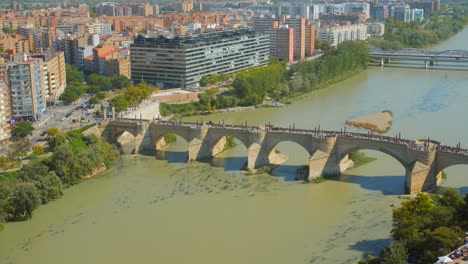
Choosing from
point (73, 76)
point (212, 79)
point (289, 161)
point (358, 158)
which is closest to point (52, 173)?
point (289, 161)

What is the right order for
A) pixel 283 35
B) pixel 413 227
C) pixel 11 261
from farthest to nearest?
pixel 283 35 < pixel 11 261 < pixel 413 227

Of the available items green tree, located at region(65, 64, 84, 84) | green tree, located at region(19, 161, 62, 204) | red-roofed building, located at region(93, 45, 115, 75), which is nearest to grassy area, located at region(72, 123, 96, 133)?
green tree, located at region(19, 161, 62, 204)

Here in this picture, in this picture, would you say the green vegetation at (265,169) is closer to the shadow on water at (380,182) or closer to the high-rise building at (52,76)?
the shadow on water at (380,182)

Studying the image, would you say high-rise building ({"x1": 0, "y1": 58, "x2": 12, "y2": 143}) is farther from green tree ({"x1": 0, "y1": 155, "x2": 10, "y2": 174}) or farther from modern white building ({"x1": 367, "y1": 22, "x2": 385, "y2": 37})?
modern white building ({"x1": 367, "y1": 22, "x2": 385, "y2": 37})

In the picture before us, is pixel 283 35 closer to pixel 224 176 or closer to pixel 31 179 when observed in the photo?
pixel 224 176

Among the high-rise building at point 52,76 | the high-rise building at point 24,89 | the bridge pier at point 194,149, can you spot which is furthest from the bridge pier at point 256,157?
the high-rise building at point 52,76

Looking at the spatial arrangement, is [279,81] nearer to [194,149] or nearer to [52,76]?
[52,76]

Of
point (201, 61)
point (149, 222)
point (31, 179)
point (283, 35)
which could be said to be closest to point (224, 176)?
point (149, 222)
